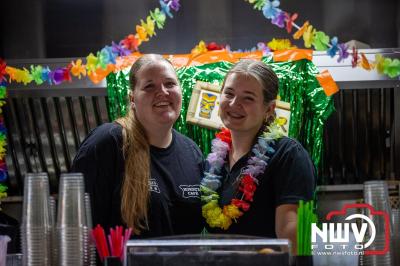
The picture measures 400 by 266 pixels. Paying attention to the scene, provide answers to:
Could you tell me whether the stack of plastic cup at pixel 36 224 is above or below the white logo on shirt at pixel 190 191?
below

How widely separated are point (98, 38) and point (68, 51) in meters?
0.18

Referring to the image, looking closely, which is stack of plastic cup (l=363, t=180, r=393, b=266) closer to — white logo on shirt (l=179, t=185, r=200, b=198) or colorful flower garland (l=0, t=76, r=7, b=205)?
white logo on shirt (l=179, t=185, r=200, b=198)

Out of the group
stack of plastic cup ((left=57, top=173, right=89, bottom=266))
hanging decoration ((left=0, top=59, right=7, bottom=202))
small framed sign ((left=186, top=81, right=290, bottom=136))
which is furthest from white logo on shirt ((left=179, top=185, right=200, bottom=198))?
hanging decoration ((left=0, top=59, right=7, bottom=202))

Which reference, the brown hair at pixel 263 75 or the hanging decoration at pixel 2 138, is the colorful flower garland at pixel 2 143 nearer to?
the hanging decoration at pixel 2 138

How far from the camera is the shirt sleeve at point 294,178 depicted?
2494 mm

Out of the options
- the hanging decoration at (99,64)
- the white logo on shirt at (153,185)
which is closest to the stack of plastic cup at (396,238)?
the white logo on shirt at (153,185)

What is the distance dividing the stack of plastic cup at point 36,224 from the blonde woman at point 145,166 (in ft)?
2.69

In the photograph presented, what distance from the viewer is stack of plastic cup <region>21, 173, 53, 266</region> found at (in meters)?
1.80

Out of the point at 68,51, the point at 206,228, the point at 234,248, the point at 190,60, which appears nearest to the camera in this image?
the point at 234,248

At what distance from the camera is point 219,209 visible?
8.96 feet

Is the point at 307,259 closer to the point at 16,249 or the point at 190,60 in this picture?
the point at 16,249

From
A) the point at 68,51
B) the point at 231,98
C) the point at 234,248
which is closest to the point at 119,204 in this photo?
the point at 231,98

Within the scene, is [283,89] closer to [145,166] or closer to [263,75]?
[263,75]

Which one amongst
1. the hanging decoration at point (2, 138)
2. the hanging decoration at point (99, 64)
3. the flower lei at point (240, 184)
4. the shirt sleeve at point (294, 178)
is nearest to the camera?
the shirt sleeve at point (294, 178)
